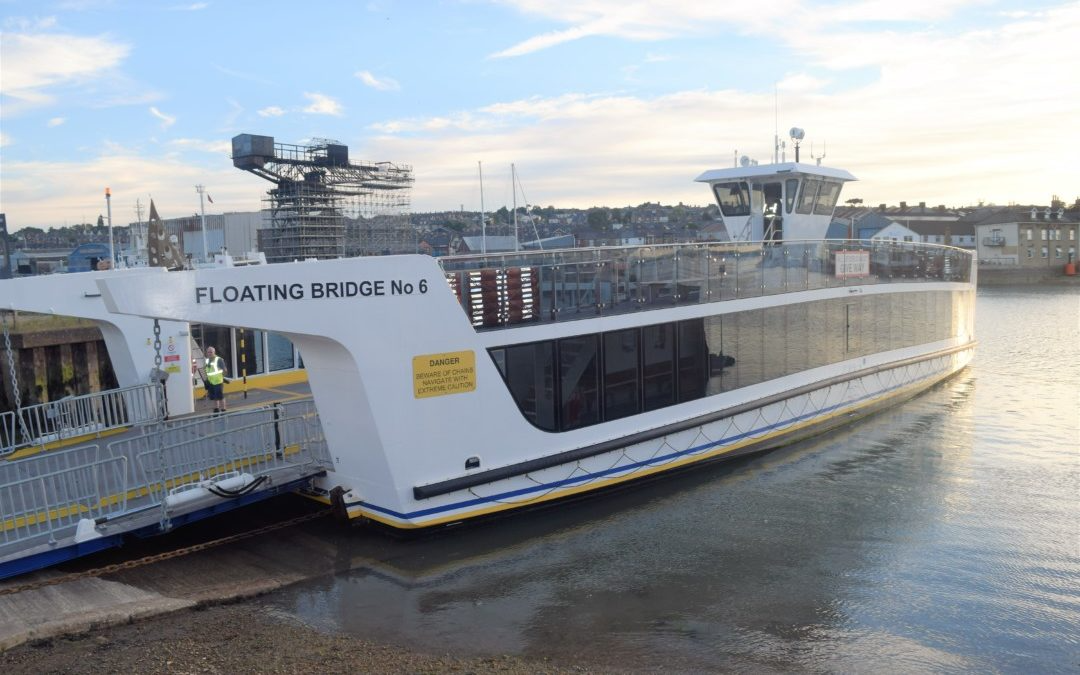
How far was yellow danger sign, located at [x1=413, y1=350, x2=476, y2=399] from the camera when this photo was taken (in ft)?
31.4

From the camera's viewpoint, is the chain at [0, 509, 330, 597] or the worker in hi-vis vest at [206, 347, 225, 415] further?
the worker in hi-vis vest at [206, 347, 225, 415]

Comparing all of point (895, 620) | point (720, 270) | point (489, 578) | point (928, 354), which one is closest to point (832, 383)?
point (720, 270)

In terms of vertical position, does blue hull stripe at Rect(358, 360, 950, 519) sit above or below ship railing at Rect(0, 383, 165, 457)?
below

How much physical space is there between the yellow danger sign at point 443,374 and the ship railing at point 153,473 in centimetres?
174

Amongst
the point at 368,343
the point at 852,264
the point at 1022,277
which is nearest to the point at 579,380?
the point at 368,343

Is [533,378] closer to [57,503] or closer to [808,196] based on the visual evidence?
[57,503]

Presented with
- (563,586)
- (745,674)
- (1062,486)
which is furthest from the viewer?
(1062,486)

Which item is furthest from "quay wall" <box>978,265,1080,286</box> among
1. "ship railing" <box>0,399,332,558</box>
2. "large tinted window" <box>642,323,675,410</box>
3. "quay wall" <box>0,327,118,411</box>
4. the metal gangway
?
the metal gangway

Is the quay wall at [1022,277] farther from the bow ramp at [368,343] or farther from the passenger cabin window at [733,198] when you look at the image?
the bow ramp at [368,343]

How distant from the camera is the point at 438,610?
28.1ft

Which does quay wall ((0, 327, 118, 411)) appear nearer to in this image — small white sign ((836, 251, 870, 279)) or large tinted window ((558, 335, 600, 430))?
large tinted window ((558, 335, 600, 430))

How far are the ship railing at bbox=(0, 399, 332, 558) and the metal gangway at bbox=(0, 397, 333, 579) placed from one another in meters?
0.01

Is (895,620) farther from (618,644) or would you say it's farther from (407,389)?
(407,389)

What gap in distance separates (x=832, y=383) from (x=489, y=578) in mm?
9134
